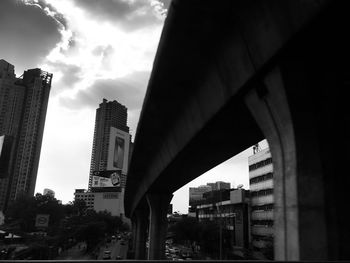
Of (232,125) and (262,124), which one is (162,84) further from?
(262,124)

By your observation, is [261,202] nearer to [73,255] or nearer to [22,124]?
[73,255]

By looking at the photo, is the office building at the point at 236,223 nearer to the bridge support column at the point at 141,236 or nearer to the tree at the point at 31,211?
the bridge support column at the point at 141,236

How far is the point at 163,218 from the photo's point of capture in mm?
37250

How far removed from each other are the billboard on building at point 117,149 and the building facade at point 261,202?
352 feet

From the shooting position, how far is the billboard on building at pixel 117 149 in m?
171

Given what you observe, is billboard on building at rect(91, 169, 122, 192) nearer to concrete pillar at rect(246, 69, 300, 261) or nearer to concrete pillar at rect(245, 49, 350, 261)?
concrete pillar at rect(246, 69, 300, 261)

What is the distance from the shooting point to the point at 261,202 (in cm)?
6744

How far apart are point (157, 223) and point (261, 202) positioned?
119 ft

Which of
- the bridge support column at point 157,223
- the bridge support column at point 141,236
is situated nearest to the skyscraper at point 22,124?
the bridge support column at point 141,236

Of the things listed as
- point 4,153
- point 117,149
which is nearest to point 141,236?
point 4,153

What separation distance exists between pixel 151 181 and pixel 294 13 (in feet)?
73.7

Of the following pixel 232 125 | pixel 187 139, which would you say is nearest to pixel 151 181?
pixel 187 139

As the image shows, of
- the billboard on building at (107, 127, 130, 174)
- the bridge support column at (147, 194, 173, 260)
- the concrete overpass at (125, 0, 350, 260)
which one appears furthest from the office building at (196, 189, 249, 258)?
the billboard on building at (107, 127, 130, 174)

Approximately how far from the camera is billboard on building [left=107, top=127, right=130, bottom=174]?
171m
